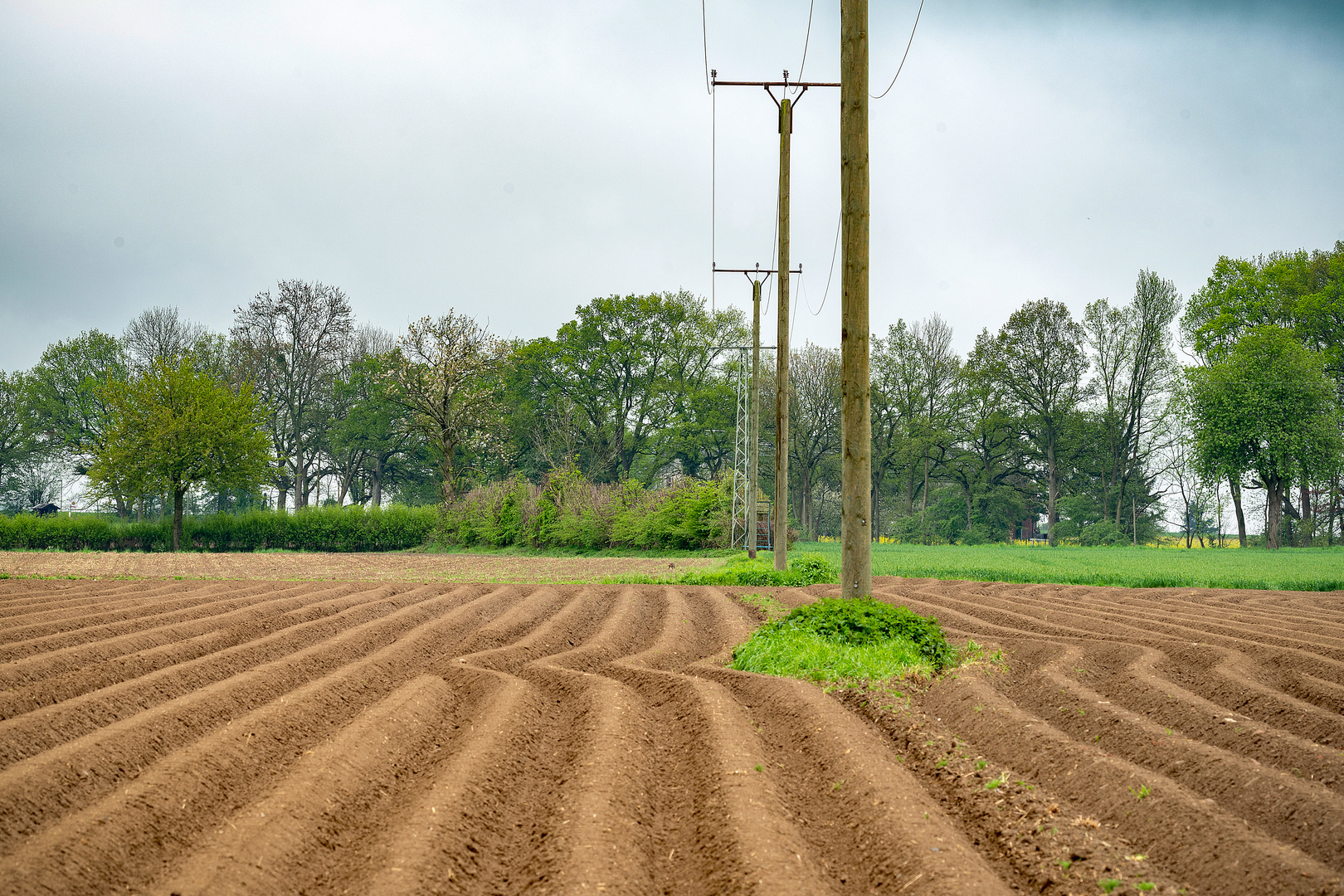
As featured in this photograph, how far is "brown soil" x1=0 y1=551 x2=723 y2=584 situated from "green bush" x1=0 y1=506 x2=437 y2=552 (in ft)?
16.9

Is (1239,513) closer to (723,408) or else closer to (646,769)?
(723,408)

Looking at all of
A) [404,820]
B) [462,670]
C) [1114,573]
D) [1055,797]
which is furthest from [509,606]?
[1114,573]

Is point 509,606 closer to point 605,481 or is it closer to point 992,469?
point 605,481

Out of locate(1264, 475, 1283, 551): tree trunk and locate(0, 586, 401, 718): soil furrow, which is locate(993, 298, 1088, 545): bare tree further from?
locate(0, 586, 401, 718): soil furrow

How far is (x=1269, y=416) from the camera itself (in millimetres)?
29625

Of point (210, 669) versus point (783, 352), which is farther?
point (783, 352)

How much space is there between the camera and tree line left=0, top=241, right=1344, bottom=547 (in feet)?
111

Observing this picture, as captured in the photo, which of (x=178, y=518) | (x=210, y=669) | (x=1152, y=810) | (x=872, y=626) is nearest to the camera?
(x=1152, y=810)

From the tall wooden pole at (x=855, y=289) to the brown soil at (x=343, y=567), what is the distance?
9.18 metres

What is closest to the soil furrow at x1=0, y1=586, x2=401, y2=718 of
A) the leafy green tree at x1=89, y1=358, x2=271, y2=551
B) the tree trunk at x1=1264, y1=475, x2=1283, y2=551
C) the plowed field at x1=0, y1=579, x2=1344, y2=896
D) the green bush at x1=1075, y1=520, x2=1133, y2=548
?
the plowed field at x1=0, y1=579, x2=1344, y2=896

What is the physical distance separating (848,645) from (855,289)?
3.31m

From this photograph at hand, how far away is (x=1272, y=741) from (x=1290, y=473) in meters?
32.2

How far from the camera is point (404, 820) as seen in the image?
149 inches

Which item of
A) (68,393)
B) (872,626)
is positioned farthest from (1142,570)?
(68,393)
